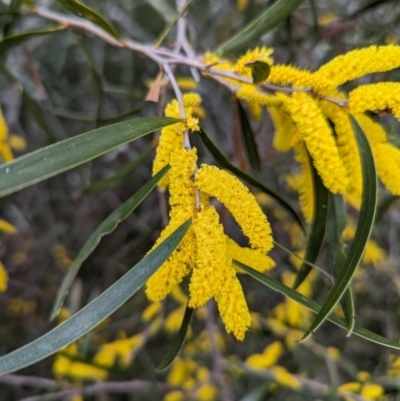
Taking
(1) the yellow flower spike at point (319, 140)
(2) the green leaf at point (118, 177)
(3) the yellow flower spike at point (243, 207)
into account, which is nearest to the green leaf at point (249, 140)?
(2) the green leaf at point (118, 177)

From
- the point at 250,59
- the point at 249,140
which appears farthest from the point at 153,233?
the point at 250,59

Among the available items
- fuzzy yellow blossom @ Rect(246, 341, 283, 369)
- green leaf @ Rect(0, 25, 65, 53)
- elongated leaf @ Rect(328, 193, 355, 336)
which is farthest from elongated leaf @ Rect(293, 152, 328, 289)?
fuzzy yellow blossom @ Rect(246, 341, 283, 369)

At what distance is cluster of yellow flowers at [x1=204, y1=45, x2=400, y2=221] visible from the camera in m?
0.69

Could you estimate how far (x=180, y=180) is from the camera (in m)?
0.69

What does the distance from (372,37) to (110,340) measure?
4.67 ft

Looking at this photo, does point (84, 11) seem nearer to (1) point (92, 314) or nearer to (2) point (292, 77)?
(2) point (292, 77)

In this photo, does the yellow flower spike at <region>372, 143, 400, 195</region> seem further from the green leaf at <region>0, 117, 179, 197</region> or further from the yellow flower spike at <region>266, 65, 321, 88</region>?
the green leaf at <region>0, 117, 179, 197</region>

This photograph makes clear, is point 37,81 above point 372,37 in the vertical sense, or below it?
above

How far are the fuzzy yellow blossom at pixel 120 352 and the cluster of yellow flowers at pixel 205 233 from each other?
89cm

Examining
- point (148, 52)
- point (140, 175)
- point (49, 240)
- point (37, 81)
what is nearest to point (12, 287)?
point (49, 240)

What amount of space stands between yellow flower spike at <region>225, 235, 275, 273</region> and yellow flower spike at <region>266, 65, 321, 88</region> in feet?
0.86

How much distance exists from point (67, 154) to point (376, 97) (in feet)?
1.45

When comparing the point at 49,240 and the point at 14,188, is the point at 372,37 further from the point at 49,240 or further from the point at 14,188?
the point at 49,240

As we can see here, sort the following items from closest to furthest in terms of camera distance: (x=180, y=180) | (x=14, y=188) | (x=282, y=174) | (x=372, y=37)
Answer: (x=14, y=188)
(x=180, y=180)
(x=372, y=37)
(x=282, y=174)
